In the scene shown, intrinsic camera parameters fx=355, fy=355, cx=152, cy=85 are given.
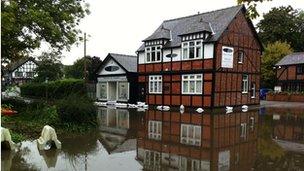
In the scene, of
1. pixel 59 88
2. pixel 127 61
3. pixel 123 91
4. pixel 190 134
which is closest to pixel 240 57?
pixel 123 91

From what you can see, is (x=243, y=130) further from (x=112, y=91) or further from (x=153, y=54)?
(x=112, y=91)

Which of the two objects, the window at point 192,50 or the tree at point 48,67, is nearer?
the window at point 192,50

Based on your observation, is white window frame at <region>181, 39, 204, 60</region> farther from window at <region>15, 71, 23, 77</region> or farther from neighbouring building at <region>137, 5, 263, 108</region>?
window at <region>15, 71, 23, 77</region>

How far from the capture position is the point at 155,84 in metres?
30.3

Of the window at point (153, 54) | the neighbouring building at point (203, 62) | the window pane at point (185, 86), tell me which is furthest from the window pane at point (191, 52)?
the window at point (153, 54)

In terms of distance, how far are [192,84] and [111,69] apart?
11.2m

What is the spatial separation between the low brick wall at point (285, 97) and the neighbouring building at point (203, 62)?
9.99 meters

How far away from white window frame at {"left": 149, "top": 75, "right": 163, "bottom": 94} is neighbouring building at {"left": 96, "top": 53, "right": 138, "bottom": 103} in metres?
3.33

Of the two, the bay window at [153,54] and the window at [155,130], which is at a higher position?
the bay window at [153,54]

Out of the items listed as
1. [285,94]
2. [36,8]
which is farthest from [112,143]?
[285,94]

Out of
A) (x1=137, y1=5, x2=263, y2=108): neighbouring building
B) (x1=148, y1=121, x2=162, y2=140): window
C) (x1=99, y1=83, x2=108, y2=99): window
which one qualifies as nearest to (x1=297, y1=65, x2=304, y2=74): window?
(x1=137, y1=5, x2=263, y2=108): neighbouring building

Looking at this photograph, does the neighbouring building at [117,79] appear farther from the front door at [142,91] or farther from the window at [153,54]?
the window at [153,54]

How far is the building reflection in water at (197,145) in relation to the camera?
30.4ft

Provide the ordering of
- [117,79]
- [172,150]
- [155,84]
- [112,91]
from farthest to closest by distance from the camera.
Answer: [112,91]
[117,79]
[155,84]
[172,150]
